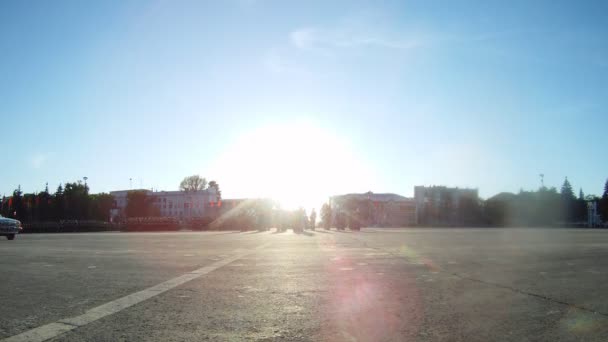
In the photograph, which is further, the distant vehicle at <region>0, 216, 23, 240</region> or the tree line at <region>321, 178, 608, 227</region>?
the tree line at <region>321, 178, 608, 227</region>

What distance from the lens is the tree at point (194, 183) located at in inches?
6521

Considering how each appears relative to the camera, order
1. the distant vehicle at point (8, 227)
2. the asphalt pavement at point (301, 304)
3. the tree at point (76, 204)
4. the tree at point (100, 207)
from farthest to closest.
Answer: the tree at point (100, 207)
the tree at point (76, 204)
the distant vehicle at point (8, 227)
the asphalt pavement at point (301, 304)

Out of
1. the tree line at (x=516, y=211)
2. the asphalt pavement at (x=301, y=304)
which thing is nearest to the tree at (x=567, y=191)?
the tree line at (x=516, y=211)

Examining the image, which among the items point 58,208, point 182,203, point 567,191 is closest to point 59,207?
point 58,208

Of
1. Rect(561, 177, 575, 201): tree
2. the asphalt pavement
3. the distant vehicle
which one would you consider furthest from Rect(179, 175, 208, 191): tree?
the asphalt pavement

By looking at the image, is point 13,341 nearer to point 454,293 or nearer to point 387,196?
point 454,293

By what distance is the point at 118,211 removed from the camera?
16625 centimetres

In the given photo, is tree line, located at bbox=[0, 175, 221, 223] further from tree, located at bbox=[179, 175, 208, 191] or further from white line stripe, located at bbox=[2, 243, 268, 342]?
white line stripe, located at bbox=[2, 243, 268, 342]

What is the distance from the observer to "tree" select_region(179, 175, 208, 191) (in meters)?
166

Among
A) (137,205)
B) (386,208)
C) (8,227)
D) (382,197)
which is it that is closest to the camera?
(8,227)

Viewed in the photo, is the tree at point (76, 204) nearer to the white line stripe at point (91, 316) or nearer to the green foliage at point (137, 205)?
the green foliage at point (137, 205)

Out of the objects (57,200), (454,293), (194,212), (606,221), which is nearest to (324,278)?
(454,293)

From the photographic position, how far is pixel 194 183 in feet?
544

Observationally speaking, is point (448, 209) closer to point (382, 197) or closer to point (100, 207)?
point (382, 197)
